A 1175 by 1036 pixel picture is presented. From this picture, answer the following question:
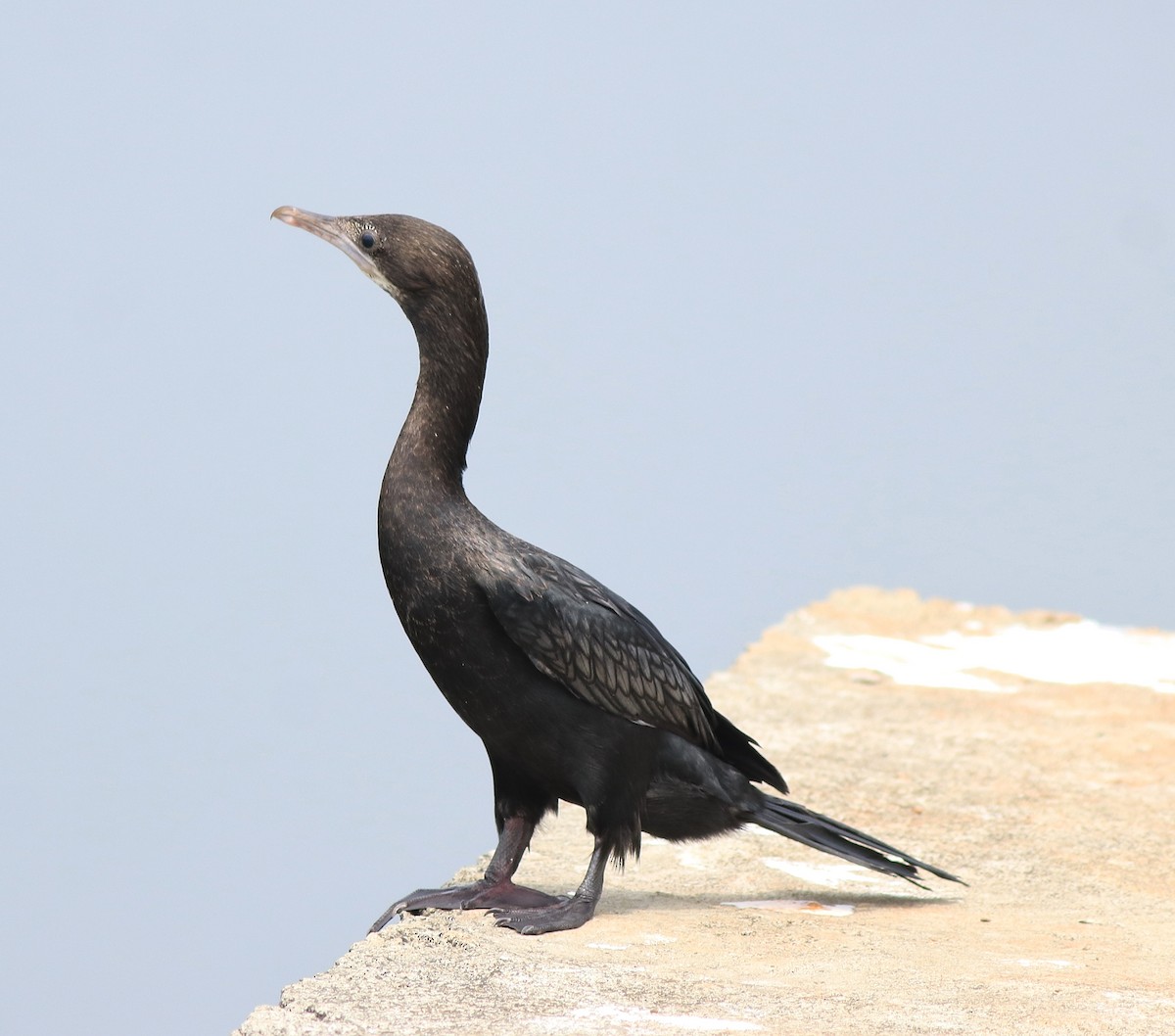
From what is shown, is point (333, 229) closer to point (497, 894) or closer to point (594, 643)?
point (594, 643)

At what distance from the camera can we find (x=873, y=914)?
589 cm

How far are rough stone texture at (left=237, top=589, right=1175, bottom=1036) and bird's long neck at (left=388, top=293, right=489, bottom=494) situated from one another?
1.48m

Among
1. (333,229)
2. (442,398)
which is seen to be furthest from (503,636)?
(333,229)

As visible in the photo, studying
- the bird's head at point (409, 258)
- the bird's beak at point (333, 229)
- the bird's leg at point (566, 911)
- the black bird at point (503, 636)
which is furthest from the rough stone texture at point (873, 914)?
the bird's beak at point (333, 229)

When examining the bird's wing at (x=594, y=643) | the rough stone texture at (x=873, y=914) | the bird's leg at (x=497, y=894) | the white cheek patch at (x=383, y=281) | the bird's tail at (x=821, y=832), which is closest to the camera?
the rough stone texture at (x=873, y=914)

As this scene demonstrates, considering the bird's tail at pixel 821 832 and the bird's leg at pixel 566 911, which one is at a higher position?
the bird's tail at pixel 821 832

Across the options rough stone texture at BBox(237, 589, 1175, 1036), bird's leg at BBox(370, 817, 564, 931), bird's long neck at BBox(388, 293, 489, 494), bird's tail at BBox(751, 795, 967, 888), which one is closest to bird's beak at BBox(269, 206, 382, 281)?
bird's long neck at BBox(388, 293, 489, 494)

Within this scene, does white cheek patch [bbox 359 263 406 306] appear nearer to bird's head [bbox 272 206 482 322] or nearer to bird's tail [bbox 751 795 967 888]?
bird's head [bbox 272 206 482 322]

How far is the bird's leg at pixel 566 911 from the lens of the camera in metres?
5.14

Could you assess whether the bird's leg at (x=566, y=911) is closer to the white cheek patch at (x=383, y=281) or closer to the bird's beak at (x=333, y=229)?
the white cheek patch at (x=383, y=281)

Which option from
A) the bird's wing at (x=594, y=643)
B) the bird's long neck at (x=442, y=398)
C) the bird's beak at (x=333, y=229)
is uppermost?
the bird's beak at (x=333, y=229)

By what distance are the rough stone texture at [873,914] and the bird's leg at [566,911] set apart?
66 mm

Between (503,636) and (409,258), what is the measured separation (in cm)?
123

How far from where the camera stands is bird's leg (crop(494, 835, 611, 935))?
5.14 meters
